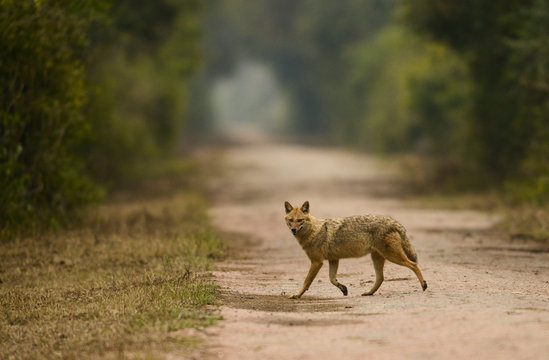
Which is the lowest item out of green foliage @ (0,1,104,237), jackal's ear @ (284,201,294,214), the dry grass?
→ the dry grass

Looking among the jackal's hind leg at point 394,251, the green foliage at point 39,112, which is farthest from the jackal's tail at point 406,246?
the green foliage at point 39,112

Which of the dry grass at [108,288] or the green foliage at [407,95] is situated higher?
A: the green foliage at [407,95]

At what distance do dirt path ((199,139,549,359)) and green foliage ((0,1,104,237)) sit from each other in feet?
12.3

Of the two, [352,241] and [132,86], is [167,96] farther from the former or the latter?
[352,241]

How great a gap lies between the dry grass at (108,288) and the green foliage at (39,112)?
728 millimetres

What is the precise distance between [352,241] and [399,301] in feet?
3.30

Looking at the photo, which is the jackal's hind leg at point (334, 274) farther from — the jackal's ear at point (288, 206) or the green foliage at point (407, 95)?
the green foliage at point (407, 95)

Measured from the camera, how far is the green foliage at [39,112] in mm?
13758

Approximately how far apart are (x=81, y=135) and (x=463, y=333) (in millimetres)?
11185

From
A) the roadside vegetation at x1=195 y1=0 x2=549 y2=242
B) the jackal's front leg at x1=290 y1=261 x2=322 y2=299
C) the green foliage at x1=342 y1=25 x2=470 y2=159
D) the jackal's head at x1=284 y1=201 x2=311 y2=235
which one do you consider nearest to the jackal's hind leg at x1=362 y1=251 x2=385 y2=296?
the jackal's front leg at x1=290 y1=261 x2=322 y2=299

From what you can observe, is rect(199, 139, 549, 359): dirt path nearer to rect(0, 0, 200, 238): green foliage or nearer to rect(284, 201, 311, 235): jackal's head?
rect(284, 201, 311, 235): jackal's head

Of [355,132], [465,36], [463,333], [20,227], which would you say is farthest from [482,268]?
[355,132]

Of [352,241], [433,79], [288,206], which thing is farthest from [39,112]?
[433,79]

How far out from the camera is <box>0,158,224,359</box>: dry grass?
7.26m
